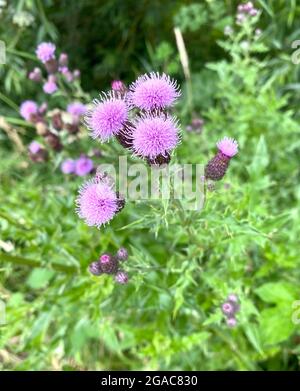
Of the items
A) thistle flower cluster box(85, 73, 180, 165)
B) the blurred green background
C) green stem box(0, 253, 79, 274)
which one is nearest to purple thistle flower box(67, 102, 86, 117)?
the blurred green background

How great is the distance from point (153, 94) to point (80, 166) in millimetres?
773

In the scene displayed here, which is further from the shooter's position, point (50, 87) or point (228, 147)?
point (50, 87)

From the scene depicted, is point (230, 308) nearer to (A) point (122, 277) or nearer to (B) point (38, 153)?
(A) point (122, 277)

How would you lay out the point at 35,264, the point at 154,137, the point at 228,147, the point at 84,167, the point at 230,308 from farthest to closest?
the point at 84,167, the point at 35,264, the point at 230,308, the point at 228,147, the point at 154,137

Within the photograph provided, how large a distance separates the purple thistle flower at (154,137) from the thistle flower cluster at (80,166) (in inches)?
29.1

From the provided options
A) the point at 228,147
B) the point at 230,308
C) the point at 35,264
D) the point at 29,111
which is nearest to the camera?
the point at 228,147

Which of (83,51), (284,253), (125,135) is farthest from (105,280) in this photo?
(83,51)

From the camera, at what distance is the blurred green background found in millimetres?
1696

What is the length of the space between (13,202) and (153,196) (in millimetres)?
1049

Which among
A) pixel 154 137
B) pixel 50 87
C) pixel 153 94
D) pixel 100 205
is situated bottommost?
pixel 100 205

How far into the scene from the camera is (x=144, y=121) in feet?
4.32

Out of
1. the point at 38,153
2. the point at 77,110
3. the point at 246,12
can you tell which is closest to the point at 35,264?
the point at 38,153

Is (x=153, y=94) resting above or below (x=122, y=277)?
above
